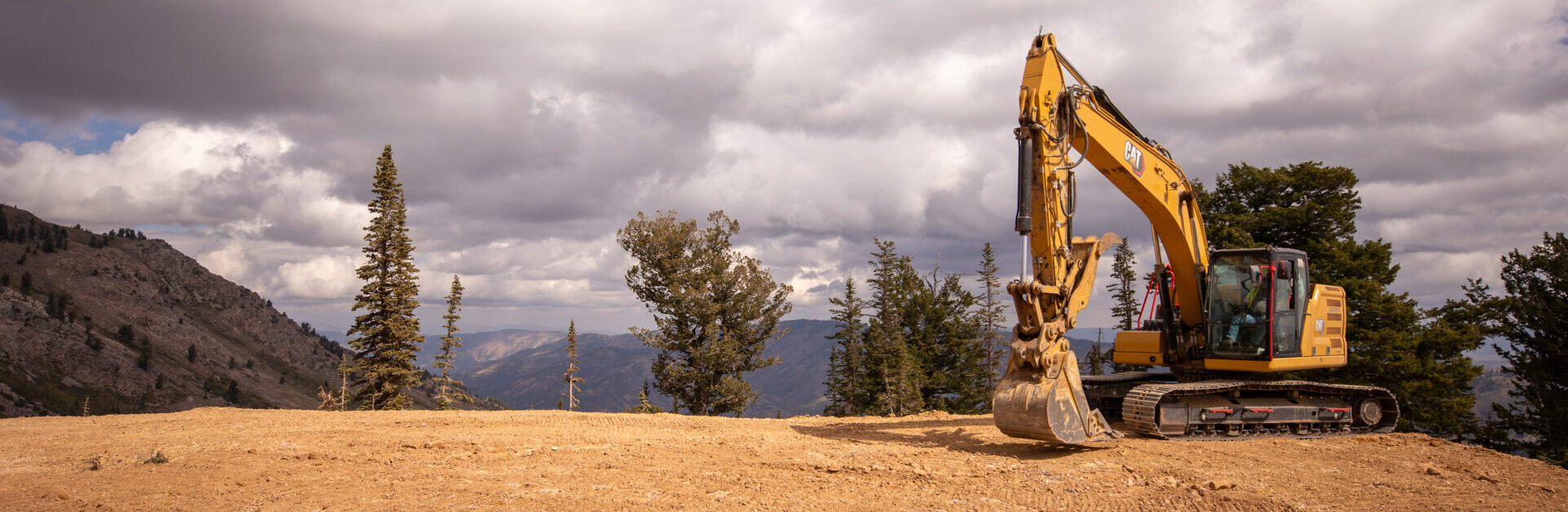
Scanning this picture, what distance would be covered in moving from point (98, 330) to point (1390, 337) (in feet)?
579

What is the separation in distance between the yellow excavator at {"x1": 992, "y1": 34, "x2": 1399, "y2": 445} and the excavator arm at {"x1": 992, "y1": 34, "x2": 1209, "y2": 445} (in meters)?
0.02

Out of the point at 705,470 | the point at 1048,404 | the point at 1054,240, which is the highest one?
the point at 1054,240

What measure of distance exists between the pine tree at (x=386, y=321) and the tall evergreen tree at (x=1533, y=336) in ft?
125

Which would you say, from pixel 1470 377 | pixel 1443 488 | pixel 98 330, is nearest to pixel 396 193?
pixel 1443 488

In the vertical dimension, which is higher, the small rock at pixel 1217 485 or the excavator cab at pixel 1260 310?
the excavator cab at pixel 1260 310

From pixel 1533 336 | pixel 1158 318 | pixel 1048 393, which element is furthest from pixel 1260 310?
pixel 1533 336

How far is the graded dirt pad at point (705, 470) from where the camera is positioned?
8047 mm

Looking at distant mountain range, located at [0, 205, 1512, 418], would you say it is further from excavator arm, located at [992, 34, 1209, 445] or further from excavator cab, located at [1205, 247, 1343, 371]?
excavator arm, located at [992, 34, 1209, 445]

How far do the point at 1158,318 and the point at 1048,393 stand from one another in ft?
23.0

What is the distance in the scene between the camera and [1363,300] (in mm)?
24750

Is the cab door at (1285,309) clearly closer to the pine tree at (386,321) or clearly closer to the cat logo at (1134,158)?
the cat logo at (1134,158)

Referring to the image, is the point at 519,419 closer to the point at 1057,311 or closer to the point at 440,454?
the point at 440,454

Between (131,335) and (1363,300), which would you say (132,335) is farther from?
(1363,300)

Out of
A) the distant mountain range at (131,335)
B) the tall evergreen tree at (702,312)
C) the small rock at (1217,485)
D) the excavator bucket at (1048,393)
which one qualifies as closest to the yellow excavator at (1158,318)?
the excavator bucket at (1048,393)
